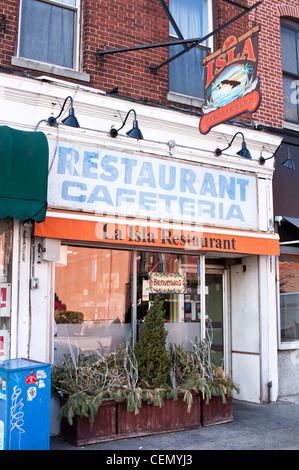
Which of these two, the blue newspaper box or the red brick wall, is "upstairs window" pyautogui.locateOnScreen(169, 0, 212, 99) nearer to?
the red brick wall

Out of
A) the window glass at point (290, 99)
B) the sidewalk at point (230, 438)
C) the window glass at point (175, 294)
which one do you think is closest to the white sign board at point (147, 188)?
the window glass at point (175, 294)

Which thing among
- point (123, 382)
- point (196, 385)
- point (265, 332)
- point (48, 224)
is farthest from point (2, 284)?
point (265, 332)

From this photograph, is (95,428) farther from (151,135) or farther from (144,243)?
(151,135)

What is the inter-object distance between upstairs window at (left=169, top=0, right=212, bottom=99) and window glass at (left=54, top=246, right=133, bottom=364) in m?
3.43

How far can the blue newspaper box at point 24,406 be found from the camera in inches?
194

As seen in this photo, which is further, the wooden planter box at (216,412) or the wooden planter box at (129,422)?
the wooden planter box at (216,412)

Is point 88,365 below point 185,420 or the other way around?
the other way around

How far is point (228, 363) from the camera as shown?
30.1ft

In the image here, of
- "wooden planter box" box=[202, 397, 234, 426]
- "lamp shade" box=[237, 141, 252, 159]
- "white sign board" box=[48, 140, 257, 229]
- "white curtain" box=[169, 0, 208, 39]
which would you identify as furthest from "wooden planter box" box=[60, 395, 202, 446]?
"white curtain" box=[169, 0, 208, 39]

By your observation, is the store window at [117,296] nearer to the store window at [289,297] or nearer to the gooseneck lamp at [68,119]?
the store window at [289,297]

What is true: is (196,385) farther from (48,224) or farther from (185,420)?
(48,224)

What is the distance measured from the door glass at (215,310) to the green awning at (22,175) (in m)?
4.39

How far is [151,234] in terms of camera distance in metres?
7.47
